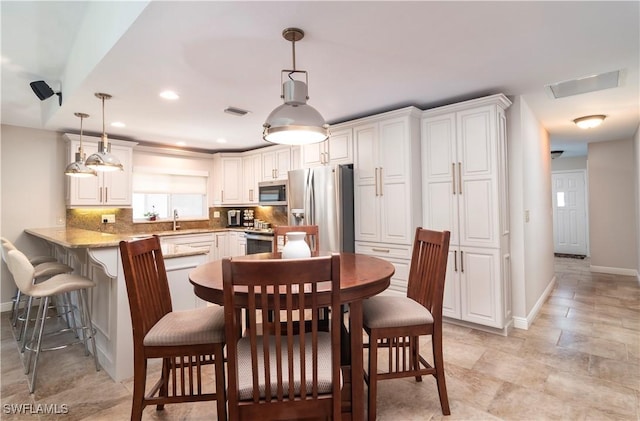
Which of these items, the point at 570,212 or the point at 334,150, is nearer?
the point at 334,150

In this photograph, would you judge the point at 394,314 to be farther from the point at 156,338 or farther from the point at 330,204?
the point at 330,204

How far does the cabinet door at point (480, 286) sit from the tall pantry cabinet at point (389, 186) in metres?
0.54

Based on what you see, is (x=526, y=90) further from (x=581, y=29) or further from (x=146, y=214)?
(x=146, y=214)

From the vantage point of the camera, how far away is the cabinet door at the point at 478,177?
9.60 feet

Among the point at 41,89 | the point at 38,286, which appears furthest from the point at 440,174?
the point at 41,89

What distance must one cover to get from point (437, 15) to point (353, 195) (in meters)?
2.18

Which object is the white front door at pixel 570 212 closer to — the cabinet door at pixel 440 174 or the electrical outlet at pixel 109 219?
the cabinet door at pixel 440 174

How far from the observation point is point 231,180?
18.4 ft

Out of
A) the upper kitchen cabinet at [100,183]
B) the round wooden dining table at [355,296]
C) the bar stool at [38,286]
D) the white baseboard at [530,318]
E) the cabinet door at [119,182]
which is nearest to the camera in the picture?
the round wooden dining table at [355,296]

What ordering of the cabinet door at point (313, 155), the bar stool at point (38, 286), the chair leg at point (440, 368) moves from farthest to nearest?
the cabinet door at point (313, 155), the bar stool at point (38, 286), the chair leg at point (440, 368)

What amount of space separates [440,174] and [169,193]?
4.18 metres

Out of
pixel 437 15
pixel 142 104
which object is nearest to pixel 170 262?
pixel 142 104

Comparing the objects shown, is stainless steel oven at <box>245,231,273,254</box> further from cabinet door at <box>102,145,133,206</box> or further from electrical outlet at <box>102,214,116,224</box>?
electrical outlet at <box>102,214,116,224</box>

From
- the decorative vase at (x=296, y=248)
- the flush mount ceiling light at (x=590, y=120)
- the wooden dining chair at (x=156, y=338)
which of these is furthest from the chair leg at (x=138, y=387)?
the flush mount ceiling light at (x=590, y=120)
